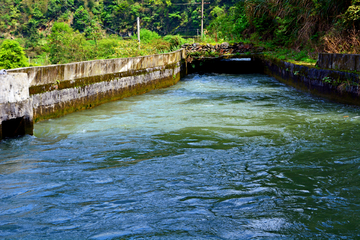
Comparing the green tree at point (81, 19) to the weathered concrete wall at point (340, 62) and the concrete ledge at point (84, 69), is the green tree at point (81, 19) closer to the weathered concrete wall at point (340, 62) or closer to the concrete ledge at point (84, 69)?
the concrete ledge at point (84, 69)

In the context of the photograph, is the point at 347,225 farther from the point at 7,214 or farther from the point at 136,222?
the point at 7,214

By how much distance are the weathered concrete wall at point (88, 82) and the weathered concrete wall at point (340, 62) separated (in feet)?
20.6

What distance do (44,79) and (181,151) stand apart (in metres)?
4.52

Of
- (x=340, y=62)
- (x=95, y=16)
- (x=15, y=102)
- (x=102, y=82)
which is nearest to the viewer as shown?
(x=15, y=102)

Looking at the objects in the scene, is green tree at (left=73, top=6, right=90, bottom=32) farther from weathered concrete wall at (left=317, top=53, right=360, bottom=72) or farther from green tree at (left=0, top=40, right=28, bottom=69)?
weathered concrete wall at (left=317, top=53, right=360, bottom=72)

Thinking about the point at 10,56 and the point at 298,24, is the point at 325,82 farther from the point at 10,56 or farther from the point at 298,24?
the point at 10,56

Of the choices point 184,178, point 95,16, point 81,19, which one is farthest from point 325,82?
point 95,16

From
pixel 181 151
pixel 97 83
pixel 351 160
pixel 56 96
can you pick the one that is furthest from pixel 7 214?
pixel 97 83

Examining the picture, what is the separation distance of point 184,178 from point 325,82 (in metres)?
8.24

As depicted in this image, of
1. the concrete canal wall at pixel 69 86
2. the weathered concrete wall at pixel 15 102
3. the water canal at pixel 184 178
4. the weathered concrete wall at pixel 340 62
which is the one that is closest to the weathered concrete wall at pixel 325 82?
the weathered concrete wall at pixel 340 62

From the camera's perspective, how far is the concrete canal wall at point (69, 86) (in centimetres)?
677

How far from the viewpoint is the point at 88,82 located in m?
10.5

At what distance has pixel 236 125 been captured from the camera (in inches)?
311

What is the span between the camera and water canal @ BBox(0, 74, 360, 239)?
3455 mm
